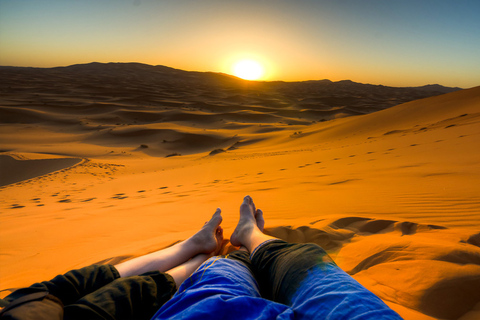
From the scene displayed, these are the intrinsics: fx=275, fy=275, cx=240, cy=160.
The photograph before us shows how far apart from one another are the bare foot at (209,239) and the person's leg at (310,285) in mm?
584

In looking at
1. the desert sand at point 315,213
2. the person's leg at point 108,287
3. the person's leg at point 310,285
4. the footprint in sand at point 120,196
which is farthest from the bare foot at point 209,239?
the footprint in sand at point 120,196

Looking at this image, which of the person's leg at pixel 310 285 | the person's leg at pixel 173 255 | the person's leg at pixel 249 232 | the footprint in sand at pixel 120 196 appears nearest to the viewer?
the person's leg at pixel 310 285

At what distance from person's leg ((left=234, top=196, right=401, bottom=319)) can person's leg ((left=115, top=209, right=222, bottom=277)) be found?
577 millimetres

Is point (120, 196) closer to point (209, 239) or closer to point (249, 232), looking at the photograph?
point (209, 239)

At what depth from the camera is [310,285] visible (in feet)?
3.11

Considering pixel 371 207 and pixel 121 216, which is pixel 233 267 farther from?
pixel 121 216

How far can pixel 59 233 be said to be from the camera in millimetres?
2828

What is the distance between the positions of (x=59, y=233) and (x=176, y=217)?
1.18 metres

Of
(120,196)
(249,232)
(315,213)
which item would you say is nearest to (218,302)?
(249,232)

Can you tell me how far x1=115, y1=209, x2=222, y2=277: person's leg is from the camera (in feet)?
4.84

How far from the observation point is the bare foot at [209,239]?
192 cm

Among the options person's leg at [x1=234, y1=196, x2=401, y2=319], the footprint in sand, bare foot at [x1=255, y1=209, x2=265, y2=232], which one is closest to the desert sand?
the footprint in sand

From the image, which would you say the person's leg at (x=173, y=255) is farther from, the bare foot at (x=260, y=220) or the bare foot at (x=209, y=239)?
the bare foot at (x=260, y=220)

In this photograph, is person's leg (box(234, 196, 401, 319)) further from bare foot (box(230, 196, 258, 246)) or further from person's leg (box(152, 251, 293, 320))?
bare foot (box(230, 196, 258, 246))
